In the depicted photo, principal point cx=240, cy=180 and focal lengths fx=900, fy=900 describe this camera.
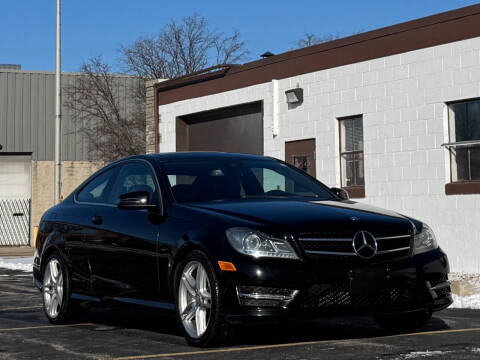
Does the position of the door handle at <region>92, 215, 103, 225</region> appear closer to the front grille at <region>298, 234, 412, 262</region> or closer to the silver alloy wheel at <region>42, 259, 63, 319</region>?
the silver alloy wheel at <region>42, 259, 63, 319</region>

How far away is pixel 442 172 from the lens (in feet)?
51.2

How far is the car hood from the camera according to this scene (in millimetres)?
6531

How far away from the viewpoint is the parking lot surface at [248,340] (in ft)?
20.5

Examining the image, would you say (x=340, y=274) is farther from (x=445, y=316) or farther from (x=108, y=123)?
(x=108, y=123)

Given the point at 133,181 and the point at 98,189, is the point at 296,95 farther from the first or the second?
the point at 133,181

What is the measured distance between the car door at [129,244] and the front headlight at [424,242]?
207cm

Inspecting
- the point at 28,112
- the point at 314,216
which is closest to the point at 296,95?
the point at 314,216

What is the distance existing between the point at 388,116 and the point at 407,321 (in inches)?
377

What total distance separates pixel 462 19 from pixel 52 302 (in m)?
9.29

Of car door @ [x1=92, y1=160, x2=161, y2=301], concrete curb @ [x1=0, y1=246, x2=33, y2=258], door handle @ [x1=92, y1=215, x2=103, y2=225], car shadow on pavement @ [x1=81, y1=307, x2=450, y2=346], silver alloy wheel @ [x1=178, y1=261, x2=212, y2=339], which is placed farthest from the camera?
concrete curb @ [x1=0, y1=246, x2=33, y2=258]

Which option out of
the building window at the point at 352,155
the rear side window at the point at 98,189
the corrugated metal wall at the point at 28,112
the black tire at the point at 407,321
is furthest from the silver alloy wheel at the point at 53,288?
the corrugated metal wall at the point at 28,112

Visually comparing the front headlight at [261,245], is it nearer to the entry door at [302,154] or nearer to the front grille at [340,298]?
the front grille at [340,298]

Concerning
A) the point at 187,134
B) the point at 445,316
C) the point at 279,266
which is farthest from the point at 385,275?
the point at 187,134

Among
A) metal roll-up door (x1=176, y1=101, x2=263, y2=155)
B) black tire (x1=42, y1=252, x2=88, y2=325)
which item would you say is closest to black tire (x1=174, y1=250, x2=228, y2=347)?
black tire (x1=42, y1=252, x2=88, y2=325)
